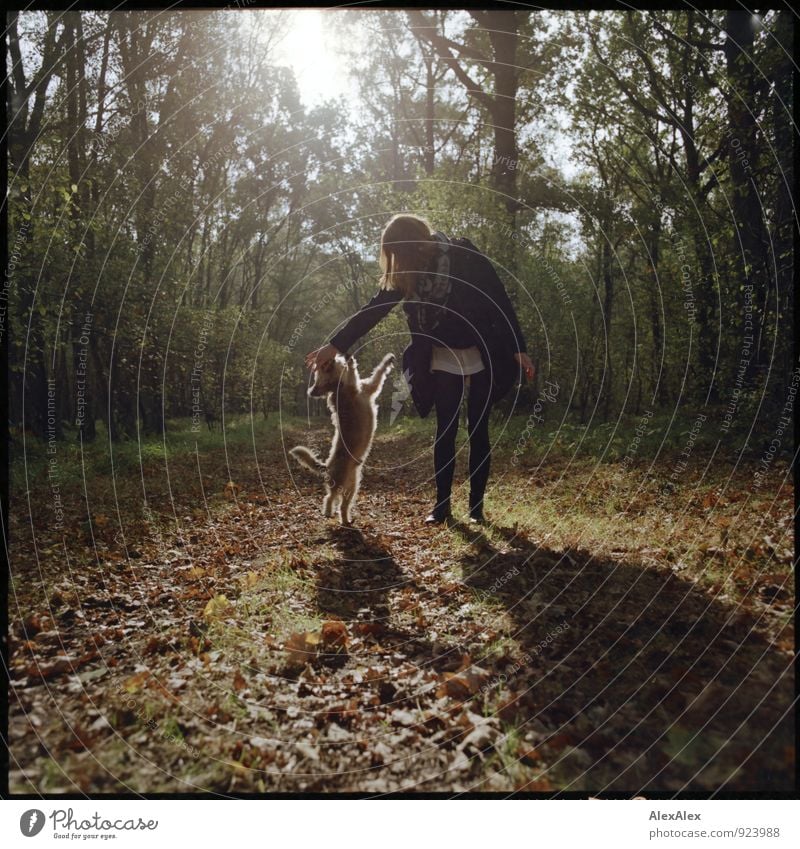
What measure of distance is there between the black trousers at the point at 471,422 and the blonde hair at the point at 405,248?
112cm

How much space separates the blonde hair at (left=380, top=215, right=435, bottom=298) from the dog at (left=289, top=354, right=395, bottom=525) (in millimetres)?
1144

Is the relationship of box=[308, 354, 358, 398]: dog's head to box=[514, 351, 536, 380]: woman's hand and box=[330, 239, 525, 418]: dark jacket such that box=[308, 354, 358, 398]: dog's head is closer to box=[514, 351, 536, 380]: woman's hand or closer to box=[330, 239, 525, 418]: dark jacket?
box=[330, 239, 525, 418]: dark jacket

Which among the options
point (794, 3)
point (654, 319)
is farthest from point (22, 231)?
point (654, 319)

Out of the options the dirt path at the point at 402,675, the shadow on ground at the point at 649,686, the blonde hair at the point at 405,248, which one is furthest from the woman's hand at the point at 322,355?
the shadow on ground at the point at 649,686

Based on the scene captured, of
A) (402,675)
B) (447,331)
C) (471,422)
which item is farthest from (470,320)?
(402,675)

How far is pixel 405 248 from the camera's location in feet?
17.0

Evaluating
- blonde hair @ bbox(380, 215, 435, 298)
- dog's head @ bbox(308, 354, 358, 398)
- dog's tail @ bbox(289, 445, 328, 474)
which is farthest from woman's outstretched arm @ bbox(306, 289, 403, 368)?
dog's tail @ bbox(289, 445, 328, 474)

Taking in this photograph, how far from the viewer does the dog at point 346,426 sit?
6223mm

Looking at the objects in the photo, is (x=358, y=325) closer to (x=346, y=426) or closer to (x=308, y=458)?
(x=346, y=426)

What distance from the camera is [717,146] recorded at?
19.0 ft

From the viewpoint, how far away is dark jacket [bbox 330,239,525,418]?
5.28 m

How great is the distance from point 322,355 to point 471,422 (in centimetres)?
174

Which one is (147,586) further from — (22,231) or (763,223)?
(763,223)

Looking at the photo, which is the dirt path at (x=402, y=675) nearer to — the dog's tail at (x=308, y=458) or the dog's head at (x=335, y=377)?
the dog's tail at (x=308, y=458)
